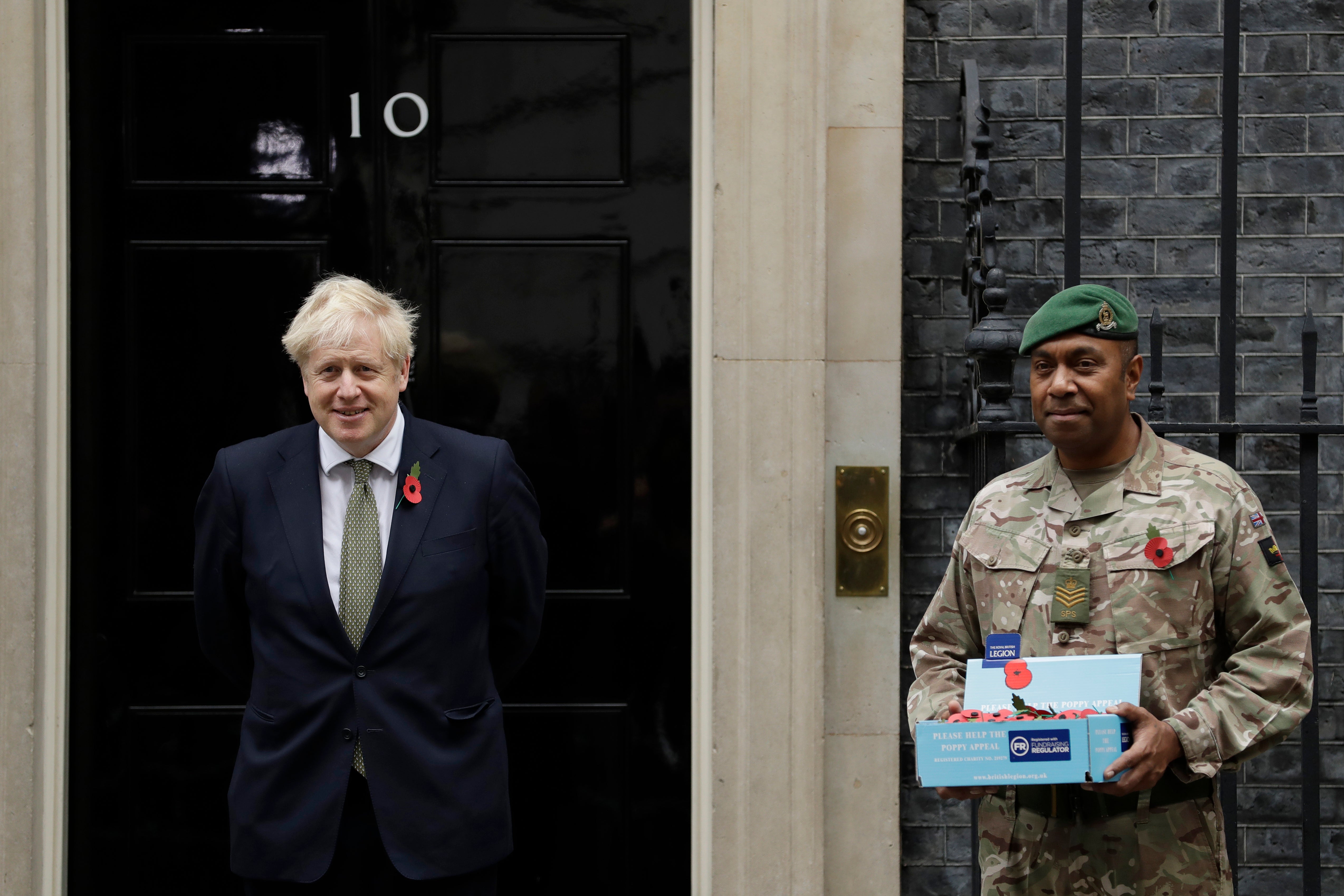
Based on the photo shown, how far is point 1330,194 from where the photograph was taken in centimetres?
380

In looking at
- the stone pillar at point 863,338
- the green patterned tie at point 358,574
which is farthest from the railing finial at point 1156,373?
the green patterned tie at point 358,574

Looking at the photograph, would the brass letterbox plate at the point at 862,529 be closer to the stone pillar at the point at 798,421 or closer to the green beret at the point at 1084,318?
the stone pillar at the point at 798,421

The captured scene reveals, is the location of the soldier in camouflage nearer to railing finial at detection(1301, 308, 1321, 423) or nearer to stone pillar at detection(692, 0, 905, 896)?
railing finial at detection(1301, 308, 1321, 423)

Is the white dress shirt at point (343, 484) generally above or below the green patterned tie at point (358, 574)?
above

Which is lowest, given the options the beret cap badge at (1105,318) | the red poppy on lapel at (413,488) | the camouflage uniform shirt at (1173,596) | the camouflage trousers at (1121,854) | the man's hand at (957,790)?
the camouflage trousers at (1121,854)

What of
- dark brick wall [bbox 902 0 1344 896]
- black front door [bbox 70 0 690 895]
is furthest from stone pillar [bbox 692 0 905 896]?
black front door [bbox 70 0 690 895]

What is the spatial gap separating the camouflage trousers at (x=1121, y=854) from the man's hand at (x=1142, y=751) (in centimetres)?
18

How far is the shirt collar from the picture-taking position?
281cm

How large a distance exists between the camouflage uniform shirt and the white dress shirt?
123 centimetres

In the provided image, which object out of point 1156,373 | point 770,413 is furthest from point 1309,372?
point 770,413

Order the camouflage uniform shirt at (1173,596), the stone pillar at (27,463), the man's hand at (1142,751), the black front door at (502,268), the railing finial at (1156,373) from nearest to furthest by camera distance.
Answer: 1. the man's hand at (1142,751)
2. the camouflage uniform shirt at (1173,596)
3. the railing finial at (1156,373)
4. the stone pillar at (27,463)
5. the black front door at (502,268)

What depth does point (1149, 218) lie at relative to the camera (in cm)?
383

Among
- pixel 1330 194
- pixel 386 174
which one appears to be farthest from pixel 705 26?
pixel 1330 194

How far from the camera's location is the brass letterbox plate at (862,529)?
146 inches
